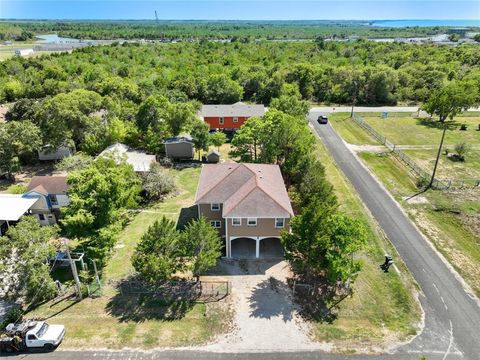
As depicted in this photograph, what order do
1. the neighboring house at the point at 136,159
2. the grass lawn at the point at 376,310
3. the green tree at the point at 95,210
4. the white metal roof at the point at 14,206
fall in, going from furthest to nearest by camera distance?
the neighboring house at the point at 136,159
the white metal roof at the point at 14,206
the green tree at the point at 95,210
the grass lawn at the point at 376,310

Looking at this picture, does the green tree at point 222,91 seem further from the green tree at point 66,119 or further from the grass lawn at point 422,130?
the green tree at point 66,119

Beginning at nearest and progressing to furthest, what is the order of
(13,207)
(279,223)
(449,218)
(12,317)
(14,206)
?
(12,317), (279,223), (13,207), (14,206), (449,218)

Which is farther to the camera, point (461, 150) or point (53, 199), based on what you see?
point (461, 150)

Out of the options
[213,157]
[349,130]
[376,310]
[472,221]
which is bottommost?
[376,310]

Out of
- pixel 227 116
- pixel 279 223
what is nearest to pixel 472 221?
pixel 279 223

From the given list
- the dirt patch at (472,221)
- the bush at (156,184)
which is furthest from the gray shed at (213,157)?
the dirt patch at (472,221)

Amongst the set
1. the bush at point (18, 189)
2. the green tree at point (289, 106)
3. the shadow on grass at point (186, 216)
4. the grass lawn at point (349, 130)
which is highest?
the green tree at point (289, 106)

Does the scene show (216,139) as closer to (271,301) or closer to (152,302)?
(152,302)
